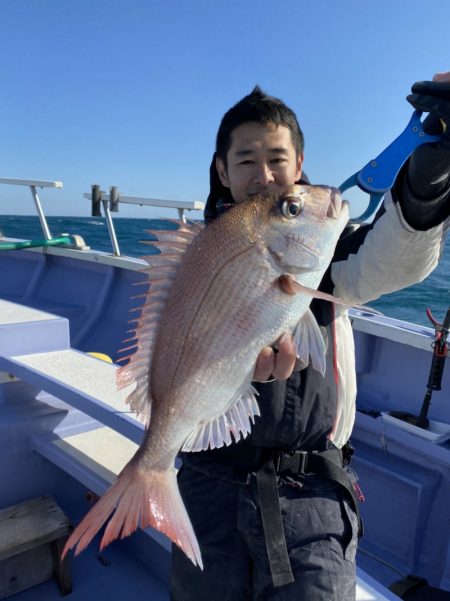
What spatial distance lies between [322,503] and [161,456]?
2.10ft

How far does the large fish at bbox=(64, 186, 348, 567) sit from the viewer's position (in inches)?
59.2

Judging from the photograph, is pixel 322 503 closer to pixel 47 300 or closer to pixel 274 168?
pixel 274 168

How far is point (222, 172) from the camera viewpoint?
7.41 ft

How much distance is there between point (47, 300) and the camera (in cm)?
785

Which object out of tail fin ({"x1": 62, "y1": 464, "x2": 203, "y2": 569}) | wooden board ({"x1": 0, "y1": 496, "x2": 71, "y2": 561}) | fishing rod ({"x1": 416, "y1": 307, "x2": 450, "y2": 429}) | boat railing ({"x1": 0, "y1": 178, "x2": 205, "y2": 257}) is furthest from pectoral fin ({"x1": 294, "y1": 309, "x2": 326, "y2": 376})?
boat railing ({"x1": 0, "y1": 178, "x2": 205, "y2": 257})

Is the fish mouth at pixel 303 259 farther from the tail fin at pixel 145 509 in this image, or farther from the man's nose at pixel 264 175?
the tail fin at pixel 145 509

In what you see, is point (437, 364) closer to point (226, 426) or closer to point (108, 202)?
point (226, 426)

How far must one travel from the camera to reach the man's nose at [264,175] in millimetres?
1984

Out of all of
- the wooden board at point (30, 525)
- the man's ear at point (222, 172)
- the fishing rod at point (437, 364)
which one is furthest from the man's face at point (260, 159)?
the fishing rod at point (437, 364)

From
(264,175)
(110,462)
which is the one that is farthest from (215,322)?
(110,462)

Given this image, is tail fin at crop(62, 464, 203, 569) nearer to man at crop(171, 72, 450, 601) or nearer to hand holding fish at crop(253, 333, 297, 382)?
man at crop(171, 72, 450, 601)

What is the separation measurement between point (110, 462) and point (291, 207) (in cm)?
218

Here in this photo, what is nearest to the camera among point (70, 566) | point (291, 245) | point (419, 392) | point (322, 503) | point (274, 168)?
point (291, 245)

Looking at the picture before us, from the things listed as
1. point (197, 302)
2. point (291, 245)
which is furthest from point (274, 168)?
point (197, 302)
